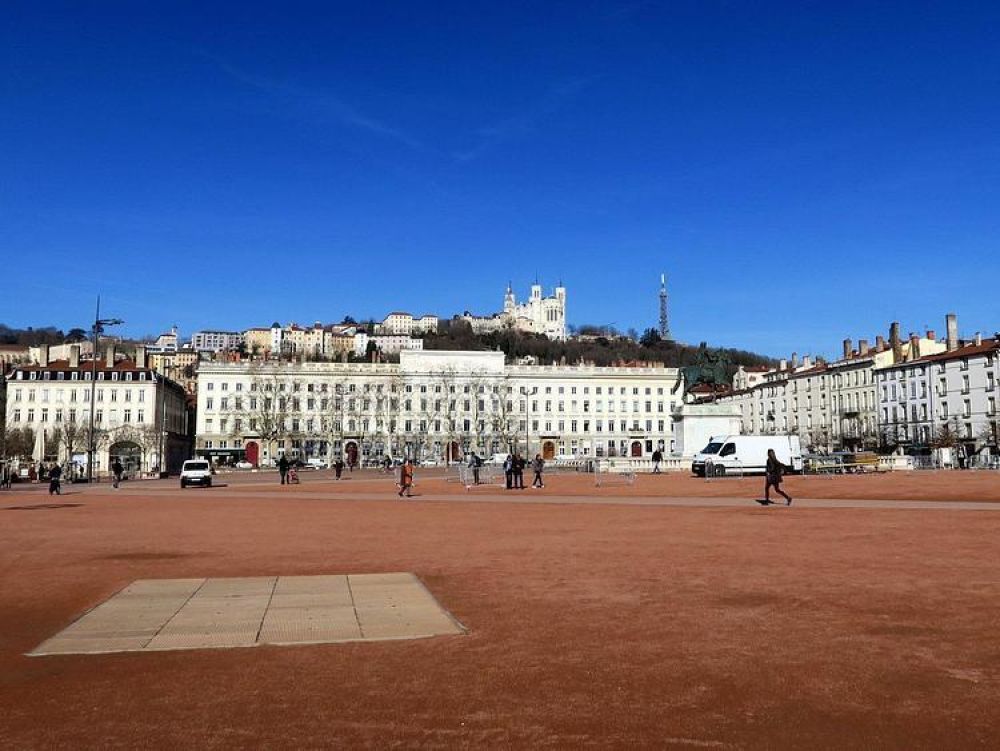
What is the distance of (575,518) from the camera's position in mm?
22891

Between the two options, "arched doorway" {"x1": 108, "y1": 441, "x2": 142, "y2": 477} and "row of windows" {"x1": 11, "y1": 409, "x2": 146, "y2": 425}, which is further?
"row of windows" {"x1": 11, "y1": 409, "x2": 146, "y2": 425}

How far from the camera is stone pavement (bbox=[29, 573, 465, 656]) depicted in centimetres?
859

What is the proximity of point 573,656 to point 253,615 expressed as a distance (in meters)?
4.01

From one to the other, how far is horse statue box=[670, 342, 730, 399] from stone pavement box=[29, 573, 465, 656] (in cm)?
4349

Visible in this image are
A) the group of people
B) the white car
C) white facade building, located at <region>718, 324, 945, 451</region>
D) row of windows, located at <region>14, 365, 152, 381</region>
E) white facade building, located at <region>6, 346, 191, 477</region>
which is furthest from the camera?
row of windows, located at <region>14, 365, 152, 381</region>

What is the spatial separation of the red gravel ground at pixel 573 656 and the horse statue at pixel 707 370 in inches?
1418

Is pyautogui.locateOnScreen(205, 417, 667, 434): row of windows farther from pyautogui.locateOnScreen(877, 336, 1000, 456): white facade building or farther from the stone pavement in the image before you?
the stone pavement

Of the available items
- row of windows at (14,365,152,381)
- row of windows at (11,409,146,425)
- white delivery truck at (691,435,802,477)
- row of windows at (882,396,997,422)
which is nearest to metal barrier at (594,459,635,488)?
white delivery truck at (691,435,802,477)

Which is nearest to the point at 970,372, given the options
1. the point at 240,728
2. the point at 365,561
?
the point at 365,561

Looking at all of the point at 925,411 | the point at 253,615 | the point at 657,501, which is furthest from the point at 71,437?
the point at 925,411

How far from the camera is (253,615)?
385 inches

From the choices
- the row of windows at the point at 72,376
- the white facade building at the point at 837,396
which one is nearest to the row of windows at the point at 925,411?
the white facade building at the point at 837,396

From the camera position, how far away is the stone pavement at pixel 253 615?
859 cm

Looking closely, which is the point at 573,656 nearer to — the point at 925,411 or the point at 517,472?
the point at 517,472
